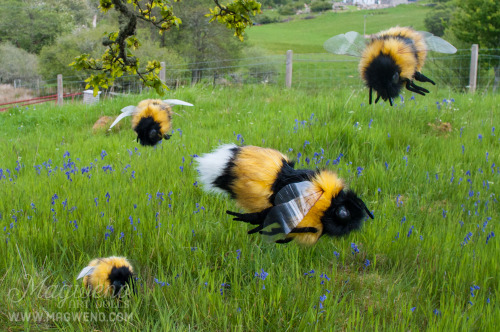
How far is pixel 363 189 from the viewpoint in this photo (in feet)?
11.6

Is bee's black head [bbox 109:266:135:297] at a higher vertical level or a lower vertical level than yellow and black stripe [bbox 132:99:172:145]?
lower

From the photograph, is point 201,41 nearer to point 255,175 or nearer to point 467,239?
point 467,239

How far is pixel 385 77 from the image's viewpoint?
140 cm

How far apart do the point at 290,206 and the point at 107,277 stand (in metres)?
1.32

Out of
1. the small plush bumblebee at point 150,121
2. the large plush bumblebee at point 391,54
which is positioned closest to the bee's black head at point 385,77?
the large plush bumblebee at point 391,54

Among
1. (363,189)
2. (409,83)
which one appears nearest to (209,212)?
(363,189)

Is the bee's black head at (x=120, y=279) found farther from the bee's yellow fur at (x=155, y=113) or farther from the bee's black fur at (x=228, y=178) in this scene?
the bee's black fur at (x=228, y=178)

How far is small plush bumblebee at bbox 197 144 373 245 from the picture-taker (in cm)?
118

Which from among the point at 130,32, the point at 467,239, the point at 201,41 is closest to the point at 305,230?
the point at 130,32

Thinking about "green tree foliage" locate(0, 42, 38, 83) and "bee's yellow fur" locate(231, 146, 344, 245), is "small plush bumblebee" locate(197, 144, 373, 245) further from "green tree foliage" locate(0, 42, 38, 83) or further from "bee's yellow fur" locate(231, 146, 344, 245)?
"green tree foliage" locate(0, 42, 38, 83)

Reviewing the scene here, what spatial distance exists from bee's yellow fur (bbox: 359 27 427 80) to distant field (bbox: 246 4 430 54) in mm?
53307

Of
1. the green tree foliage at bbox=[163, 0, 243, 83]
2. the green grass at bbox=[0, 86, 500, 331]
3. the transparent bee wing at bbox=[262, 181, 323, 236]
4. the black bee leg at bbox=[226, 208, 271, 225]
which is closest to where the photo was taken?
the transparent bee wing at bbox=[262, 181, 323, 236]

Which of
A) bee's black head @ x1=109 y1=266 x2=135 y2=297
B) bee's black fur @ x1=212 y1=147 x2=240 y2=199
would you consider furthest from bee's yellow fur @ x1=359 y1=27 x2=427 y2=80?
→ bee's black head @ x1=109 y1=266 x2=135 y2=297

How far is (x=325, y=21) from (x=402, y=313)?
244 feet
